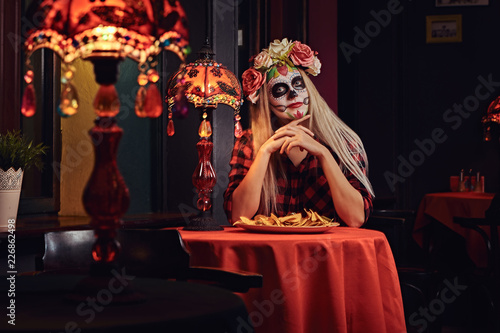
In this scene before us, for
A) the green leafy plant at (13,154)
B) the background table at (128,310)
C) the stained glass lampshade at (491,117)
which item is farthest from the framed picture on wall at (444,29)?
the background table at (128,310)

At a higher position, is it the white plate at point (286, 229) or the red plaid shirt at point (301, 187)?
the red plaid shirt at point (301, 187)

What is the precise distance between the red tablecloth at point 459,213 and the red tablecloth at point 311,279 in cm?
259

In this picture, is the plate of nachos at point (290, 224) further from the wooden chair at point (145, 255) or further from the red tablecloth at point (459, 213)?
the red tablecloth at point (459, 213)

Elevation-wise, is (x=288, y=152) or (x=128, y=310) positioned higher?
(x=288, y=152)

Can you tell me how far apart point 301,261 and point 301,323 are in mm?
192

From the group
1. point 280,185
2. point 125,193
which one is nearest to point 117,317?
point 125,193

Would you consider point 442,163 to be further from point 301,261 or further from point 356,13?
point 301,261

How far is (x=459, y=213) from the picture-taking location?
16.6 feet

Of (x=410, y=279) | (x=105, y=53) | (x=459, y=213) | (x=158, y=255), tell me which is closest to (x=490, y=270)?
(x=410, y=279)

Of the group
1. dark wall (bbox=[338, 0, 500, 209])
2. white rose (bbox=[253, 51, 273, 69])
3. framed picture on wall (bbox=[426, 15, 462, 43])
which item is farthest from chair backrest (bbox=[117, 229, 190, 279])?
framed picture on wall (bbox=[426, 15, 462, 43])

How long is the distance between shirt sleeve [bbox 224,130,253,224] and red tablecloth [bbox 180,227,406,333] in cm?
53

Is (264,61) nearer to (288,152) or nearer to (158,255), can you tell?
(288,152)

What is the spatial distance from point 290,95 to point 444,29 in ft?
14.1

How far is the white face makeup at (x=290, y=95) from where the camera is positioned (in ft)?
9.07
